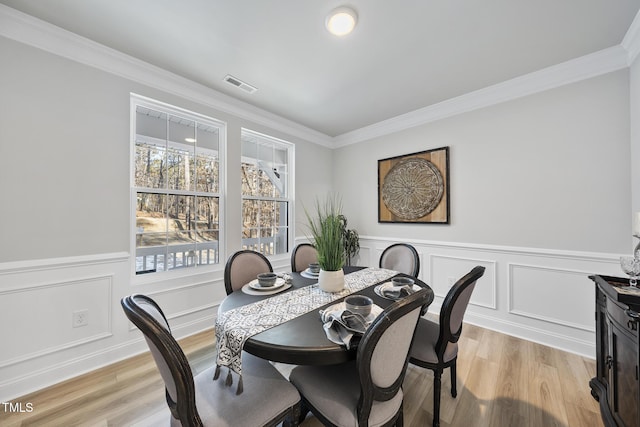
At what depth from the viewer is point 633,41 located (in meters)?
1.94

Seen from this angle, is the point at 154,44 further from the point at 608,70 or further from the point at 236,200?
the point at 608,70

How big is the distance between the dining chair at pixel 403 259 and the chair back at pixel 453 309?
2.96ft

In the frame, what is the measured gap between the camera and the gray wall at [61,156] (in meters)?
1.79

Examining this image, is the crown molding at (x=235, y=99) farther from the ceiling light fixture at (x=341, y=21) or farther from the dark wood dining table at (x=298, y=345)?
the dark wood dining table at (x=298, y=345)

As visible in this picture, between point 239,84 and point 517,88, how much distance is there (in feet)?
9.98

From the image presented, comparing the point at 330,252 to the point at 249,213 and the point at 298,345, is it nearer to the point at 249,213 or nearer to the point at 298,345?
the point at 298,345

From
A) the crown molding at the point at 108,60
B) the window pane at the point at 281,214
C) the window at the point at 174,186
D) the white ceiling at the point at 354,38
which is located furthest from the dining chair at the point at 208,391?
the window pane at the point at 281,214

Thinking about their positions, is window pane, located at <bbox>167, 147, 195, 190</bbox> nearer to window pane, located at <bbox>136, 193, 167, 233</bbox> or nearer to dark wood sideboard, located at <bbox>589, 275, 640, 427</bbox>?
window pane, located at <bbox>136, 193, 167, 233</bbox>

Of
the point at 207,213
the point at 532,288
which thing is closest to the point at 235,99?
the point at 207,213

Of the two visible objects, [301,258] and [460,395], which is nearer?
[460,395]

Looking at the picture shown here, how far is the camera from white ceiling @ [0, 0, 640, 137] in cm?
171

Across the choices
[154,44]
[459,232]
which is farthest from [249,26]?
[459,232]

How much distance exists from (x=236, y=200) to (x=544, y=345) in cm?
373

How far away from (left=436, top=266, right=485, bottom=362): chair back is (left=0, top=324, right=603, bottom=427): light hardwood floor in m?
0.54
